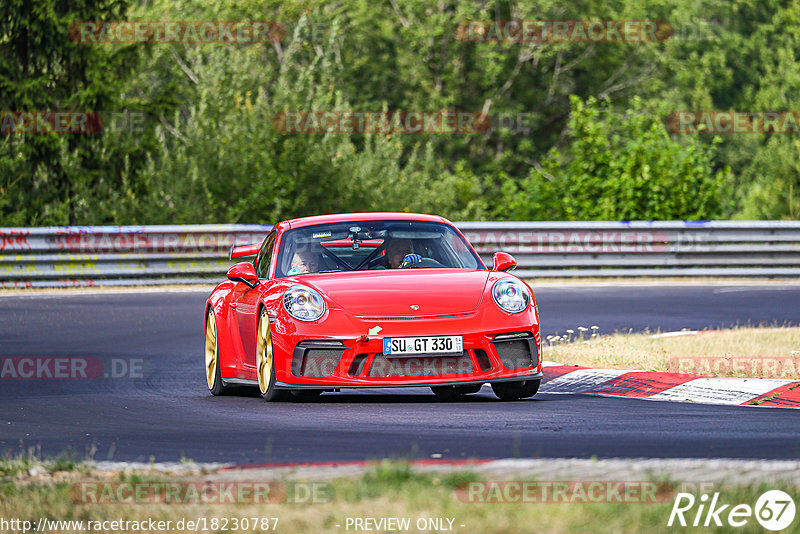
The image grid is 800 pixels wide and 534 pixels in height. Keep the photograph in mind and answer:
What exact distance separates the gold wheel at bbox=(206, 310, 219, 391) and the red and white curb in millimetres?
2556

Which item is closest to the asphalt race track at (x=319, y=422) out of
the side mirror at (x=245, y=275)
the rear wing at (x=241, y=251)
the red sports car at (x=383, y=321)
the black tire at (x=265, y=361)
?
the black tire at (x=265, y=361)

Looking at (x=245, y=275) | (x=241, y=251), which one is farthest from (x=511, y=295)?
(x=241, y=251)

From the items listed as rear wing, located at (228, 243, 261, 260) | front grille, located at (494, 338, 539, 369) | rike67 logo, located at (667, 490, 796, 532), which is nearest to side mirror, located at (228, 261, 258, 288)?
rear wing, located at (228, 243, 261, 260)

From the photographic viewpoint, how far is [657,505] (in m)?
4.98

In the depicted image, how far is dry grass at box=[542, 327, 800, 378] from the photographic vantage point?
1086cm

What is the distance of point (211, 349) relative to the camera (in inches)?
437

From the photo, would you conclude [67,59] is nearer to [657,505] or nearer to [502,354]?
[502,354]

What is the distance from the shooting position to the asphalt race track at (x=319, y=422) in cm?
686

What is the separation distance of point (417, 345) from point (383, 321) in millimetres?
276

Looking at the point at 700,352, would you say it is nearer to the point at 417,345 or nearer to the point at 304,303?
the point at 417,345

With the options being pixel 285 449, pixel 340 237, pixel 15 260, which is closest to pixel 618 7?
pixel 15 260

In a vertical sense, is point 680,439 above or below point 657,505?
below

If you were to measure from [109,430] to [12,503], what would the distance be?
9.20ft

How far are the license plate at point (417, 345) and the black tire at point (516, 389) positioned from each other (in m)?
0.72
